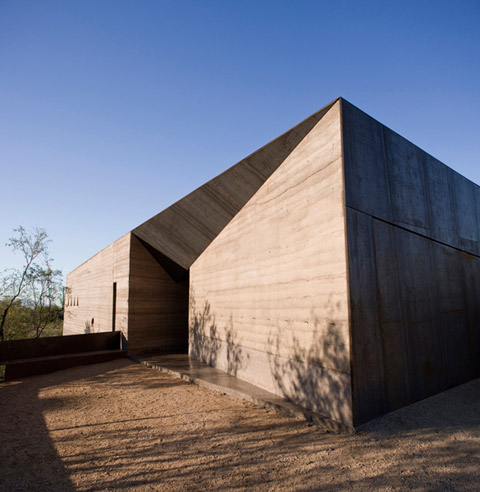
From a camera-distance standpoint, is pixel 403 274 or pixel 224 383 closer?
pixel 403 274

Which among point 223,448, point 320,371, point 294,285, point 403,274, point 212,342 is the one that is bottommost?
point 223,448

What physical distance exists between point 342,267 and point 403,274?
164 centimetres

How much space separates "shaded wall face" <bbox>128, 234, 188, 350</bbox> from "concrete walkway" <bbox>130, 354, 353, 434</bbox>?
2.79ft

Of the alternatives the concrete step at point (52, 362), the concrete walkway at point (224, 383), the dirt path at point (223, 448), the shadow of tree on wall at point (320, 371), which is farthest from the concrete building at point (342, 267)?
the concrete step at point (52, 362)

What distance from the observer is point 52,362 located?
29.7 ft

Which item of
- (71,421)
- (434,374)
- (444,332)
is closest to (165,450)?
(71,421)

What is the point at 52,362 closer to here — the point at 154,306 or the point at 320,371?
the point at 154,306

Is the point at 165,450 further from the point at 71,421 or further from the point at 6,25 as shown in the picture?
the point at 6,25

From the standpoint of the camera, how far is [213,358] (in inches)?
332

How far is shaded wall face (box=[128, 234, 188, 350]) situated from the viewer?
11133 millimetres

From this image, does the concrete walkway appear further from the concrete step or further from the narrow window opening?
A: the narrow window opening

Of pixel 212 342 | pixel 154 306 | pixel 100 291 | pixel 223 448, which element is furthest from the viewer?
pixel 100 291

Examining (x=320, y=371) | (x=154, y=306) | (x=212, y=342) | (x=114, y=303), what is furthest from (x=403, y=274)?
(x=114, y=303)

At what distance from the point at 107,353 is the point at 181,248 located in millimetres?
4553
